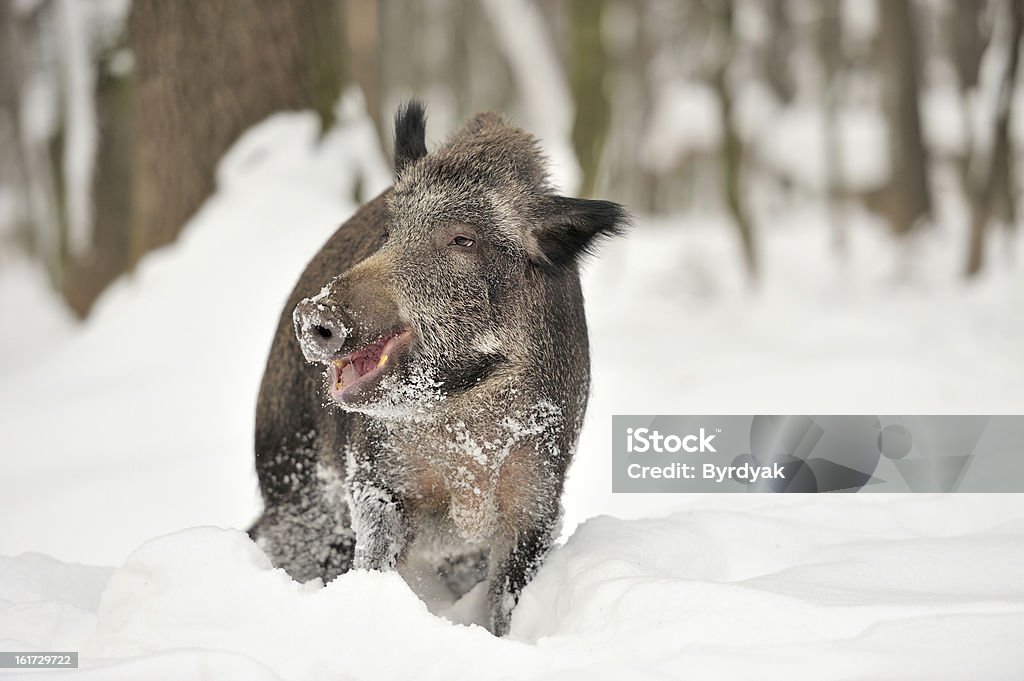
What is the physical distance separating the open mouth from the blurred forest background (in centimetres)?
140

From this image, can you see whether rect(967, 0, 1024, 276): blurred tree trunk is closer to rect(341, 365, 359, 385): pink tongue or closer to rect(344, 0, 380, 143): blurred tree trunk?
rect(344, 0, 380, 143): blurred tree trunk

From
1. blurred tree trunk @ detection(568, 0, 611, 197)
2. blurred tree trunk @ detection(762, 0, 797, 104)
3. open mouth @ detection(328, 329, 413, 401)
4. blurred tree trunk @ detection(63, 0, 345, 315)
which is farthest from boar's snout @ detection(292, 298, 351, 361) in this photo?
blurred tree trunk @ detection(762, 0, 797, 104)

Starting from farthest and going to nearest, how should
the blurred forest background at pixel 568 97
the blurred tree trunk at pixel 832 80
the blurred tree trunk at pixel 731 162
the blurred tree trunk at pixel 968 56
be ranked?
1. the blurred tree trunk at pixel 832 80
2. the blurred tree trunk at pixel 968 56
3. the blurred tree trunk at pixel 731 162
4. the blurred forest background at pixel 568 97

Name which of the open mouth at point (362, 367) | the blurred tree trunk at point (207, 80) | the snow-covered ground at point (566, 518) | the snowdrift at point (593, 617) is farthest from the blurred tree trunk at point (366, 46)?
the snowdrift at point (593, 617)

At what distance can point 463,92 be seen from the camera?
25969 millimetres

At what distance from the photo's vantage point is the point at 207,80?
6734 mm

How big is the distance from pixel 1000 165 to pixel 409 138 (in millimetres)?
8925

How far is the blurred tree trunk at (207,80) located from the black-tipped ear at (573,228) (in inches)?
153

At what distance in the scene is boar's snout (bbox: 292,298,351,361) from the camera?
298 cm

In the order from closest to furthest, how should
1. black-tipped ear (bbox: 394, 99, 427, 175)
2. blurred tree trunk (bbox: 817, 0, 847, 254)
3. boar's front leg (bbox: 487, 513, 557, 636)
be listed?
boar's front leg (bbox: 487, 513, 557, 636), black-tipped ear (bbox: 394, 99, 427, 175), blurred tree trunk (bbox: 817, 0, 847, 254)

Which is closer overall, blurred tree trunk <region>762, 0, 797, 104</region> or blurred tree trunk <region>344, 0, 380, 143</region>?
blurred tree trunk <region>344, 0, 380, 143</region>

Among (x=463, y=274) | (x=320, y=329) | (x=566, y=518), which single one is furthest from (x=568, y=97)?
(x=320, y=329)

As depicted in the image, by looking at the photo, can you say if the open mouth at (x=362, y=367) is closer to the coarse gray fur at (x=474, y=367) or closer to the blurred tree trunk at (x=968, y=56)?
the coarse gray fur at (x=474, y=367)

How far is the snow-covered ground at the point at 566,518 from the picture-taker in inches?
108
